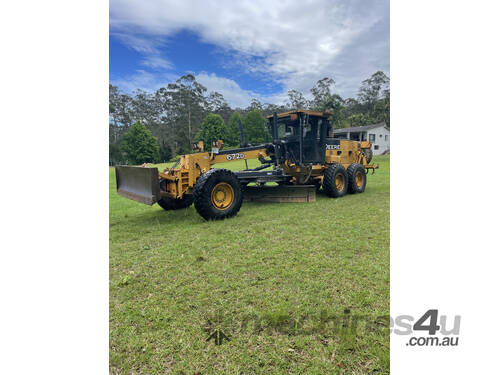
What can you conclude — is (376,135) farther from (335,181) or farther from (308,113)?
(308,113)

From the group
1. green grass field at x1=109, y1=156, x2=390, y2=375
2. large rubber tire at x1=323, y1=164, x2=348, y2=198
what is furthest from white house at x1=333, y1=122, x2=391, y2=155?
green grass field at x1=109, y1=156, x2=390, y2=375

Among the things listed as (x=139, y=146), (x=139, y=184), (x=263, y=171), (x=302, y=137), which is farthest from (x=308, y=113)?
(x=139, y=146)

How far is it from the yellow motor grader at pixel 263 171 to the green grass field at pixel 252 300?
0.81 metres

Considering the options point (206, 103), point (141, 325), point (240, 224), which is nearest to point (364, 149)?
point (240, 224)

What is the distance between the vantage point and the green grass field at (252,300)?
58.4 inches

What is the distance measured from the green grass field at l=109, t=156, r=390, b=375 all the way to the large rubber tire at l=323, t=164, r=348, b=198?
2701 millimetres

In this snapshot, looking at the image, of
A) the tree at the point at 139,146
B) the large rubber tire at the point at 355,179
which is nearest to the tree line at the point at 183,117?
the tree at the point at 139,146

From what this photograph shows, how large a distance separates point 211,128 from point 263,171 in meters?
26.5

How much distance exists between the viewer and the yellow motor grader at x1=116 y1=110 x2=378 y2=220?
4.50m

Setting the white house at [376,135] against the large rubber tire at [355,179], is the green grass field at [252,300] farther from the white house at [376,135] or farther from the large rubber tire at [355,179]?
the white house at [376,135]

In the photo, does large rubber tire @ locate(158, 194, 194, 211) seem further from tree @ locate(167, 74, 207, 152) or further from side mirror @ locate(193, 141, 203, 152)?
tree @ locate(167, 74, 207, 152)

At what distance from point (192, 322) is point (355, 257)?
182 centimetres

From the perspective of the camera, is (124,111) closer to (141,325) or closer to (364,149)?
(364,149)

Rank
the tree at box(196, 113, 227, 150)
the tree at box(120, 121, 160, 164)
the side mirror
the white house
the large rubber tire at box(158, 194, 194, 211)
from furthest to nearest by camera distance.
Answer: the white house
the tree at box(196, 113, 227, 150)
the tree at box(120, 121, 160, 164)
the large rubber tire at box(158, 194, 194, 211)
the side mirror
